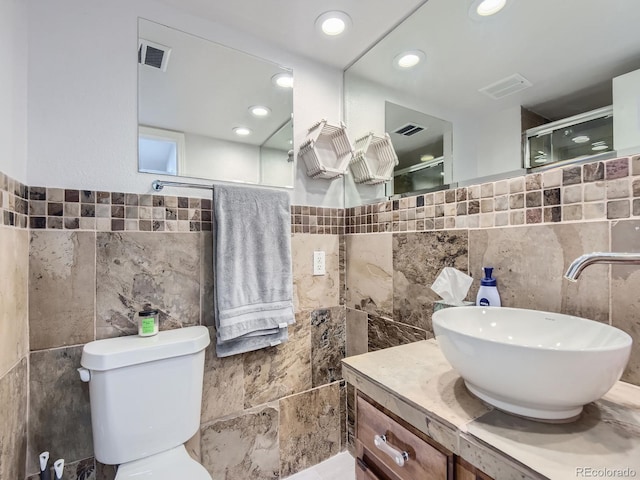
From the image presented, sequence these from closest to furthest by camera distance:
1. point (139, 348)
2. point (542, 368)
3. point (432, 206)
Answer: point (542, 368), point (139, 348), point (432, 206)

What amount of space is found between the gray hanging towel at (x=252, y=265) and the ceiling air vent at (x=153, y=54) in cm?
58

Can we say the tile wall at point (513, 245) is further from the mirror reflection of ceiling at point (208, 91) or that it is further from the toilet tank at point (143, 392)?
the toilet tank at point (143, 392)

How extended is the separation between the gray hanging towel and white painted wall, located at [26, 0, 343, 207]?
218mm

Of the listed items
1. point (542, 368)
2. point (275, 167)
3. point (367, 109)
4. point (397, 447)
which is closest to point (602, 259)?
point (542, 368)

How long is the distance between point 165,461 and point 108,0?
5.69 feet

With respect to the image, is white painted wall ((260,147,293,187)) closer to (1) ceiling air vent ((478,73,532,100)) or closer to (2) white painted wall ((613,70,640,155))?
(1) ceiling air vent ((478,73,532,100))

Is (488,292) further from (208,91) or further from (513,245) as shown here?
(208,91)

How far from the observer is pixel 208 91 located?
139cm

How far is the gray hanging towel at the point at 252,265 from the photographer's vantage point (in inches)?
48.4

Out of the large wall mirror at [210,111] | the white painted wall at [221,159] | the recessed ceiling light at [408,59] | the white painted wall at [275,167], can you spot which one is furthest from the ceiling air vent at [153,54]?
the recessed ceiling light at [408,59]

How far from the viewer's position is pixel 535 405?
0.54m

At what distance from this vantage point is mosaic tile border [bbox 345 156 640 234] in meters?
0.75

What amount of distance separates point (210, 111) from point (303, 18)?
1.98ft

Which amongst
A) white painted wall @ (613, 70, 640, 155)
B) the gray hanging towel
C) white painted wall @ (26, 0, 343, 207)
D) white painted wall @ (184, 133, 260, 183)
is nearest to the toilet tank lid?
the gray hanging towel
